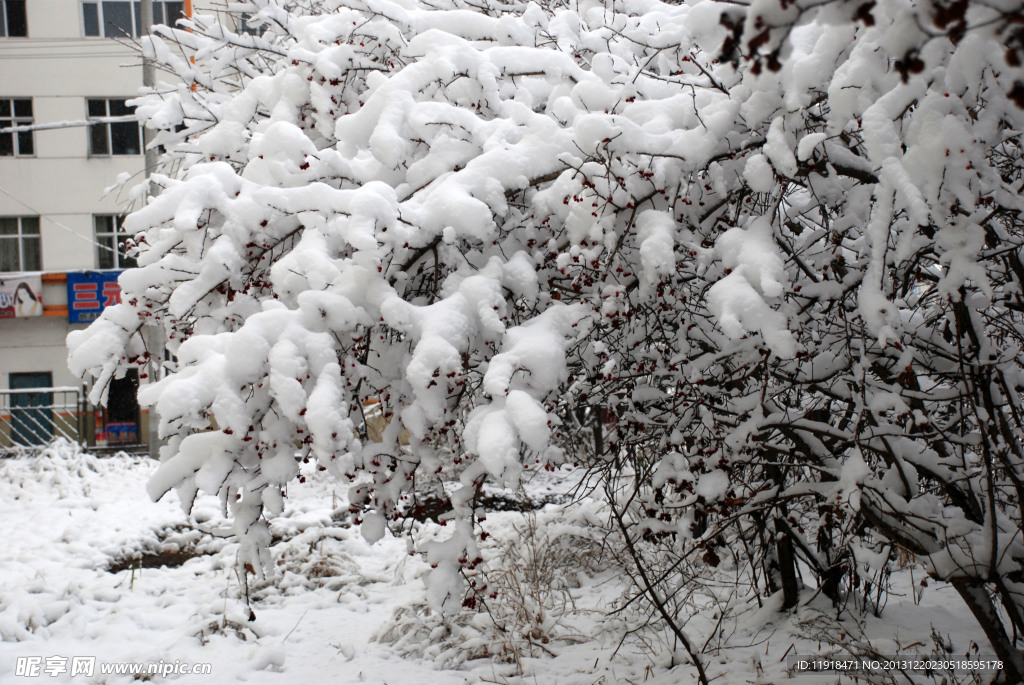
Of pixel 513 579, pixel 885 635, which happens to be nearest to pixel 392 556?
pixel 513 579

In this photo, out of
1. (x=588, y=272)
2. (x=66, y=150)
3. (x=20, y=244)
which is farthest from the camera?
(x=66, y=150)

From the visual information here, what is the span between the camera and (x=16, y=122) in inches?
743

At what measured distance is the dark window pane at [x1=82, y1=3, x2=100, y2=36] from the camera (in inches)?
754

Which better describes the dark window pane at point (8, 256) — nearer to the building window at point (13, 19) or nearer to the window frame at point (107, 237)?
the window frame at point (107, 237)

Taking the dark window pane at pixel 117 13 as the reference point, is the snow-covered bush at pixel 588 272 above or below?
below

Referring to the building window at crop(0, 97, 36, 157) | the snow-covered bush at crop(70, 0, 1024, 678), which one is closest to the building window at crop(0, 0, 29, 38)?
the building window at crop(0, 97, 36, 157)

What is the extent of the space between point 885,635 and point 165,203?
423 centimetres

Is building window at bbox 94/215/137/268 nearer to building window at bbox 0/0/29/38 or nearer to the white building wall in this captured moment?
the white building wall

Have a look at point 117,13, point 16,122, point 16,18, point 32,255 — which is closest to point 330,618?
point 32,255

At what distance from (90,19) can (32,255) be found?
20.0ft

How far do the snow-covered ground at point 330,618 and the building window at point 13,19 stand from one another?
639 inches

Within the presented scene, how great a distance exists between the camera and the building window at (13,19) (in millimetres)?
19062

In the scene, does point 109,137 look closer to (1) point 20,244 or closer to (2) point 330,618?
(1) point 20,244

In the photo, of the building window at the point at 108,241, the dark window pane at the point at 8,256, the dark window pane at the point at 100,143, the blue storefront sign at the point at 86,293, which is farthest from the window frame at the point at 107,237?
the dark window pane at the point at 8,256
